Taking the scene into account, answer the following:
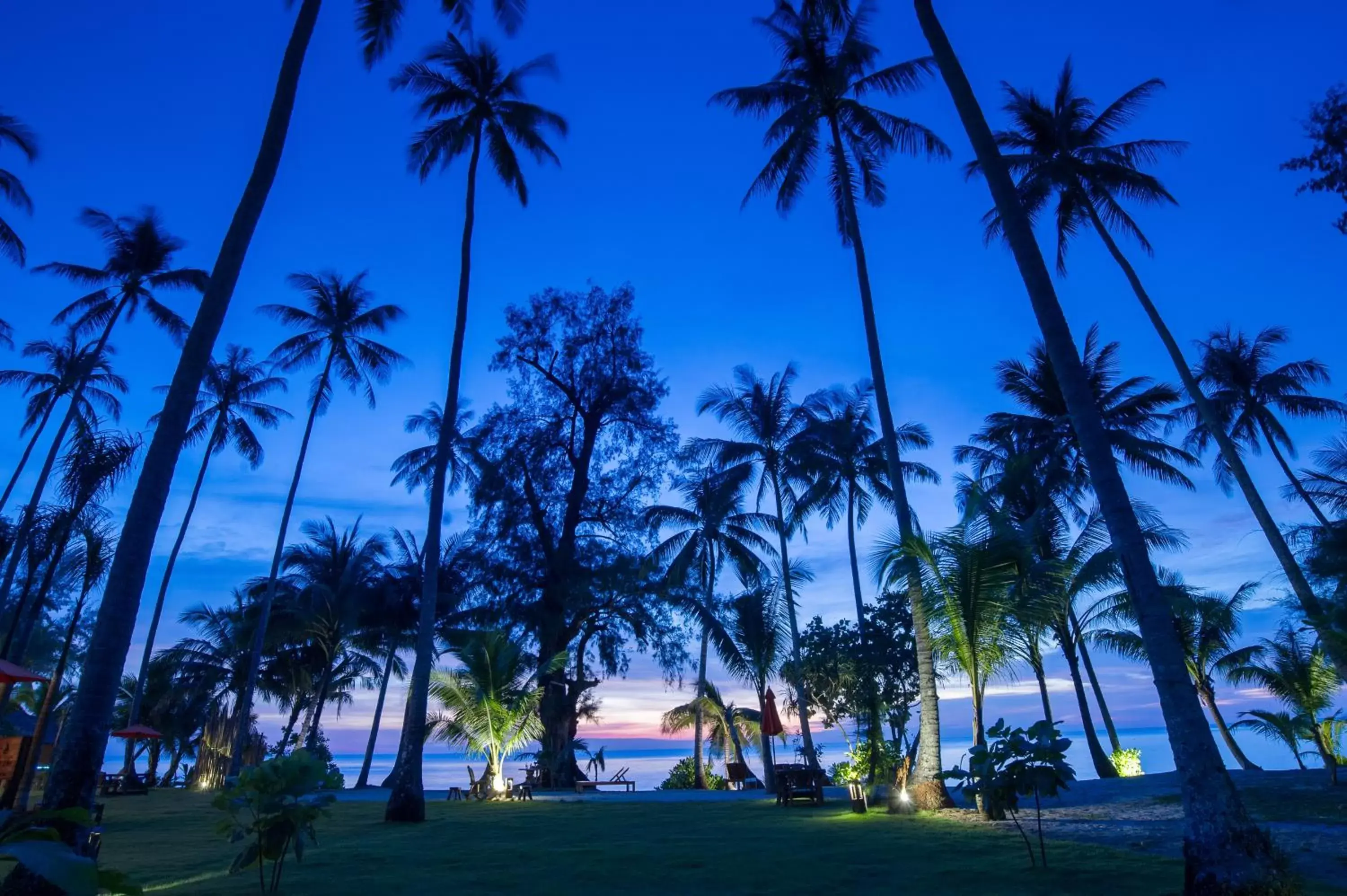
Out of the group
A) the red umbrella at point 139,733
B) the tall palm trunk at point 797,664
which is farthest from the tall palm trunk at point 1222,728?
the red umbrella at point 139,733

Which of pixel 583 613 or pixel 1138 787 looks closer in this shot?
pixel 1138 787

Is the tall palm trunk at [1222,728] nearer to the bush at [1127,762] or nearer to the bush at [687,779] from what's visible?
the bush at [1127,762]

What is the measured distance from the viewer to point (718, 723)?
1088 inches

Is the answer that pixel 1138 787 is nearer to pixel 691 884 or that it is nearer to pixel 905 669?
pixel 905 669

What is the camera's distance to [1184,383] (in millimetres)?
15203

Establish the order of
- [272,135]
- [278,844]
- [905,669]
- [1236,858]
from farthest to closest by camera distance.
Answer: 1. [905,669]
2. [272,135]
3. [278,844]
4. [1236,858]

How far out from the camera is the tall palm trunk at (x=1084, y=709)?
20.0m

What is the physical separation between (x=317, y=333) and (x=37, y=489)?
29.3 ft

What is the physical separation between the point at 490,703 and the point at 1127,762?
17.1m

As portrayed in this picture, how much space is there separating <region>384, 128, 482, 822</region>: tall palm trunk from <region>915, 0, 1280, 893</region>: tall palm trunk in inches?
446

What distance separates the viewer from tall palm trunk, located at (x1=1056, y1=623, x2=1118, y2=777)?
20.0 meters

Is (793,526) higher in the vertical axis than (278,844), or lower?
higher

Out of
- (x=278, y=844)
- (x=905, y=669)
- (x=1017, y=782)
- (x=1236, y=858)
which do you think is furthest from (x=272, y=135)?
(x=905, y=669)

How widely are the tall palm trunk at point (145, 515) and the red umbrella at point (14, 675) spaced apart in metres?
9.00
